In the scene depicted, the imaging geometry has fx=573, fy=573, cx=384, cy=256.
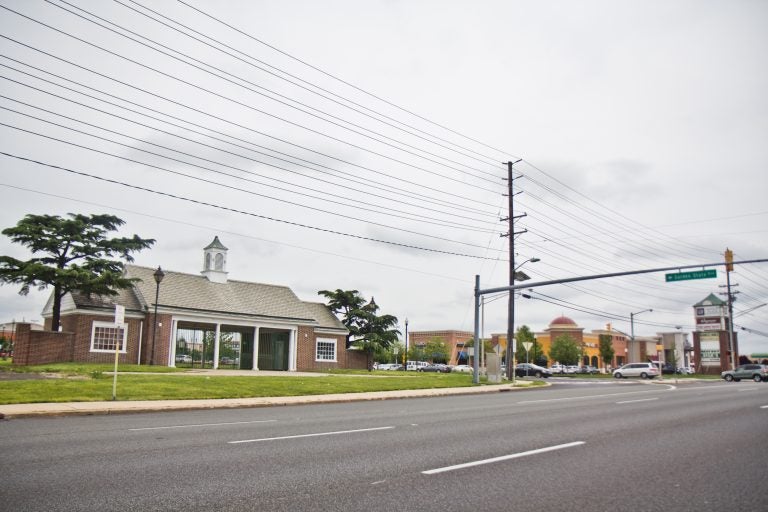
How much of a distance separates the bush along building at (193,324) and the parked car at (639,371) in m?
28.8

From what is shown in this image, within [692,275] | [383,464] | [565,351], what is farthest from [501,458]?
[565,351]

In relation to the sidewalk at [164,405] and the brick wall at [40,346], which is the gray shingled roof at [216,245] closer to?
the brick wall at [40,346]

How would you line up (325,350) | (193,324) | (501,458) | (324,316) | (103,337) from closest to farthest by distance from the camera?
(501,458), (103,337), (193,324), (325,350), (324,316)

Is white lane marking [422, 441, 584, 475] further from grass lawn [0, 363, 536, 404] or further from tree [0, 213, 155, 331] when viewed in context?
tree [0, 213, 155, 331]

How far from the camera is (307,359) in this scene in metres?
45.2

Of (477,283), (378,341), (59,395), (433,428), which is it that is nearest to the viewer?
(433,428)

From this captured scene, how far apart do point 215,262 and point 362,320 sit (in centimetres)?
1368

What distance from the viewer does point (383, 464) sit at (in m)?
7.32

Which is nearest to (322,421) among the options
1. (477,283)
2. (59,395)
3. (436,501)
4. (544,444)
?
(544,444)

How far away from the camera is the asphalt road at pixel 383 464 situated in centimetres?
557

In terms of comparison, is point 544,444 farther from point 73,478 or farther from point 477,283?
point 477,283

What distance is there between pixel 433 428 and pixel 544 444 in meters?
2.67

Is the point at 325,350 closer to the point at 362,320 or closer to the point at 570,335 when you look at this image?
the point at 362,320

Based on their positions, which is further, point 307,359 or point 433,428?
point 307,359
